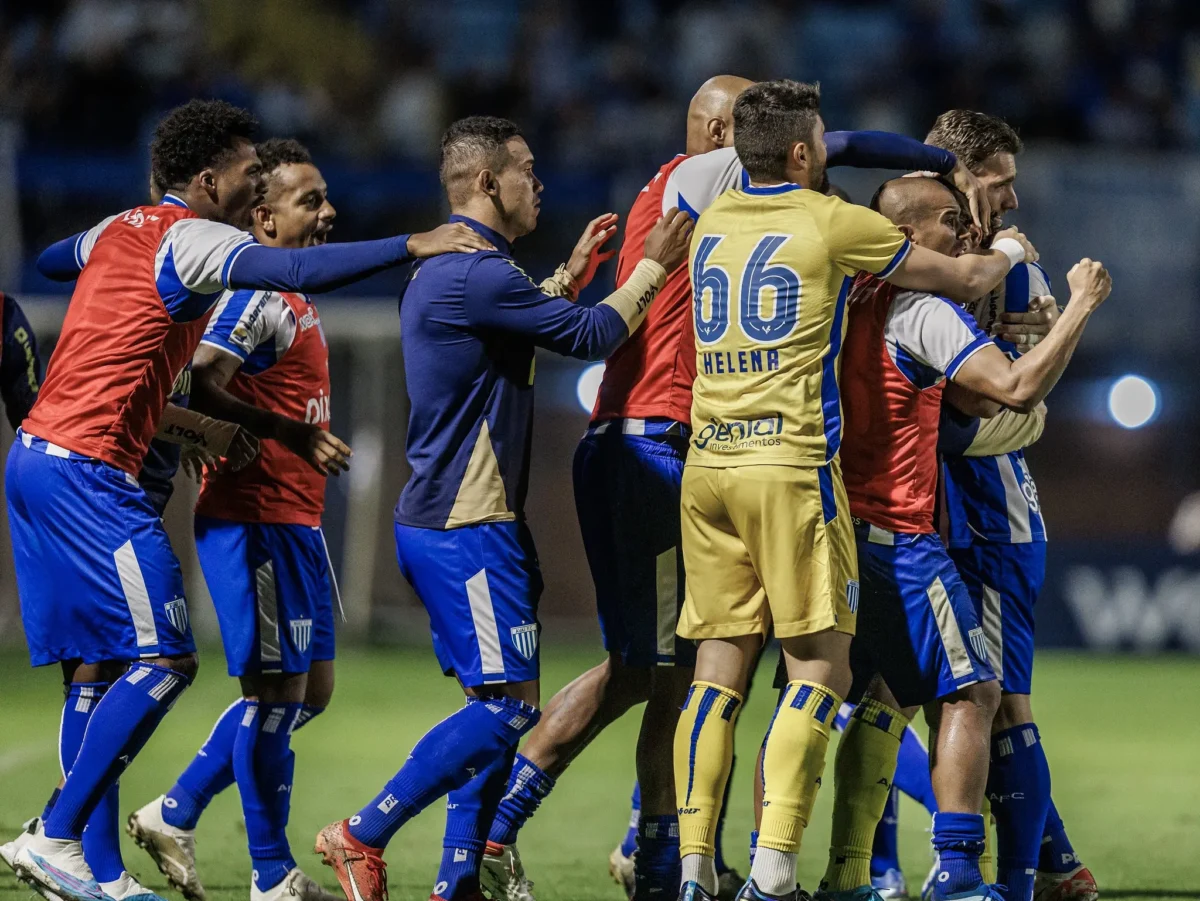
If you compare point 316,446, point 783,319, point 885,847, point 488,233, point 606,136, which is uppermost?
point 606,136

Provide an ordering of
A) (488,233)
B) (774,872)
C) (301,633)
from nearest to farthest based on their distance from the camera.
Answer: (774,872), (488,233), (301,633)

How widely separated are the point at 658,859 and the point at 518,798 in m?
0.56

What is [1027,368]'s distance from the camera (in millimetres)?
4902

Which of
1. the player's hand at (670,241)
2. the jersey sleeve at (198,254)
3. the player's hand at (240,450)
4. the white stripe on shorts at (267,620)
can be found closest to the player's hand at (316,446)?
the player's hand at (240,450)

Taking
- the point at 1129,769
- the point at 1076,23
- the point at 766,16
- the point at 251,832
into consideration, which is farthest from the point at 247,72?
the point at 251,832

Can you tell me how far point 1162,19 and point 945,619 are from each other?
1613 cm

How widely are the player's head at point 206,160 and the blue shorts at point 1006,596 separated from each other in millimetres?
2754

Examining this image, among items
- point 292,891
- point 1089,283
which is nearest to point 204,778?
point 292,891

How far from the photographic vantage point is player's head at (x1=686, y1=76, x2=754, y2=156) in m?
5.82

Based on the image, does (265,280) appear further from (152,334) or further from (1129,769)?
(1129,769)

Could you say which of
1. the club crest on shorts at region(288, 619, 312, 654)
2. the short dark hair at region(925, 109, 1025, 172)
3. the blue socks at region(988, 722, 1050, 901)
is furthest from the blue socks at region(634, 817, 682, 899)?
the short dark hair at region(925, 109, 1025, 172)

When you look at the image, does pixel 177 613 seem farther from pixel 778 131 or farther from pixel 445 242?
pixel 778 131

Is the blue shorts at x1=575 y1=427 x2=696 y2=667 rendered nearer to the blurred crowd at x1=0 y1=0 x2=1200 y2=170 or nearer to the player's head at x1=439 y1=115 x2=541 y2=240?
the player's head at x1=439 y1=115 x2=541 y2=240

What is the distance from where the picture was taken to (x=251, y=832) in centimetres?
579
